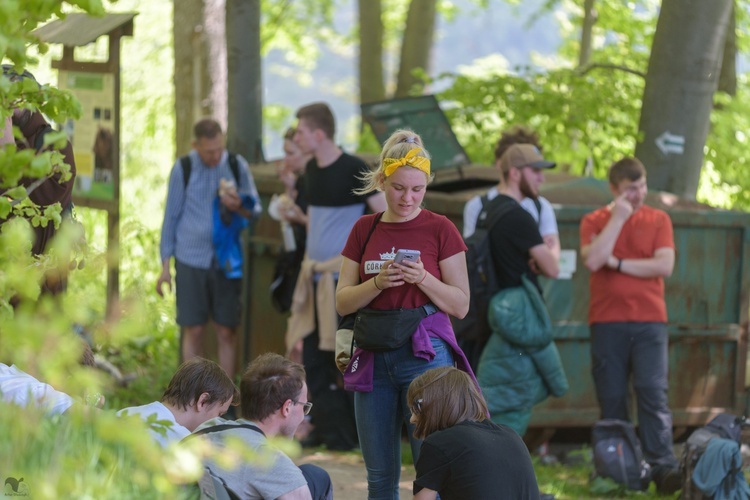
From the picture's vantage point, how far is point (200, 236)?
8.50m

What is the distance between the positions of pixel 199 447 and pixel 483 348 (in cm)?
455

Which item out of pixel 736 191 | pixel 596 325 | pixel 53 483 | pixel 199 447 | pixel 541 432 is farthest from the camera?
pixel 736 191

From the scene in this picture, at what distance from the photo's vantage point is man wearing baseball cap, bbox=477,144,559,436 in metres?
6.40

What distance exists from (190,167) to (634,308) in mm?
3327

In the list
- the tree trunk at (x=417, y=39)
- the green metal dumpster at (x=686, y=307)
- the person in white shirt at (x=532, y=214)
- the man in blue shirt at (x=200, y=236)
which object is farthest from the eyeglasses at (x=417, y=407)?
the tree trunk at (x=417, y=39)

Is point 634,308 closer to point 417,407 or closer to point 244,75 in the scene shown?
point 417,407

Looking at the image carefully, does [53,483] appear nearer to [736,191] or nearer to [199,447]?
[199,447]

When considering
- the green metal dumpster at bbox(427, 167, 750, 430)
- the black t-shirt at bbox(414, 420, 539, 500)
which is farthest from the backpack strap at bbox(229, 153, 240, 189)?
the black t-shirt at bbox(414, 420, 539, 500)

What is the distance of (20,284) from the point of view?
2.33 meters

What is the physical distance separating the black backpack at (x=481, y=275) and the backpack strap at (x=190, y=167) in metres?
2.46

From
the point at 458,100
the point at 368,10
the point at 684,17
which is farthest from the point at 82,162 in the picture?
the point at 368,10

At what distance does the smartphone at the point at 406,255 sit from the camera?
15.2 feet

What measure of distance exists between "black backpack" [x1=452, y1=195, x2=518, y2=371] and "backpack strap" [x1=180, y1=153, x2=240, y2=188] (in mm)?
2459

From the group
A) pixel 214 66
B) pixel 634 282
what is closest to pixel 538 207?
pixel 634 282
